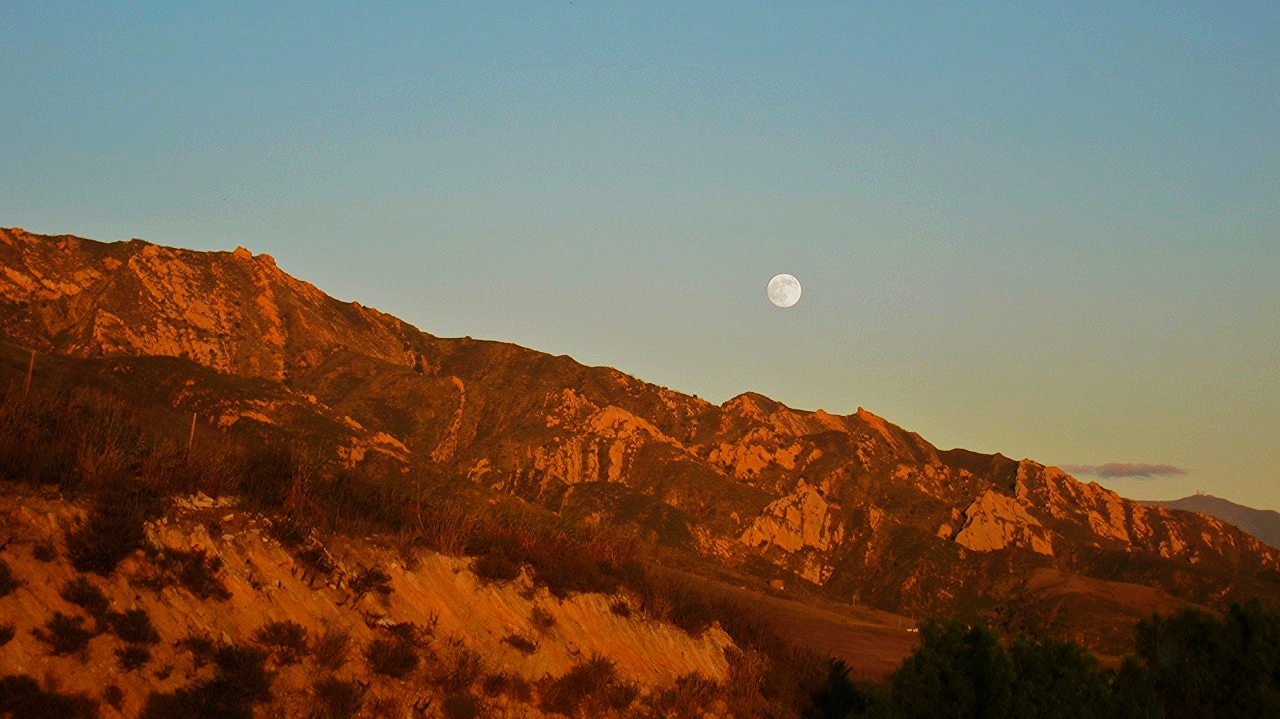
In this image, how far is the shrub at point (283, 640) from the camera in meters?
14.1

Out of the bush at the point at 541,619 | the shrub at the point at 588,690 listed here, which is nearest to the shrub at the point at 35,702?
the shrub at the point at 588,690

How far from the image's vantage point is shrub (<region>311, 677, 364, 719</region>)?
1342 centimetres

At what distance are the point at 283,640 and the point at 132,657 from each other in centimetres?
219

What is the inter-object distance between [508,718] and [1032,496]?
15311cm

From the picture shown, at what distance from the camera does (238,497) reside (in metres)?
16.5

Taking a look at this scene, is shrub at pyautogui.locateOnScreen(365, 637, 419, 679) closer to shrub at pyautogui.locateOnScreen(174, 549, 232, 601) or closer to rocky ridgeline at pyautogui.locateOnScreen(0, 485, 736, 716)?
rocky ridgeline at pyautogui.locateOnScreen(0, 485, 736, 716)

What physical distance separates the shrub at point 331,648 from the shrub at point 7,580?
3909 mm

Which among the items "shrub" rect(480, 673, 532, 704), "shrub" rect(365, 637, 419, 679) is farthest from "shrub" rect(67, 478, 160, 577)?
"shrub" rect(480, 673, 532, 704)

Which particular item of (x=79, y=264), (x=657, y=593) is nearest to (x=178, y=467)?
(x=657, y=593)

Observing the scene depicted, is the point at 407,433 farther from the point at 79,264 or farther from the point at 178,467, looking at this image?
the point at 178,467

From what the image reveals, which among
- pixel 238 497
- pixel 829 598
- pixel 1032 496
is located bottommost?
pixel 829 598

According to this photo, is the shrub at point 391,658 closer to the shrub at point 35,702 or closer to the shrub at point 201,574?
the shrub at point 201,574

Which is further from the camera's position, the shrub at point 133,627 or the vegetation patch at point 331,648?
the vegetation patch at point 331,648

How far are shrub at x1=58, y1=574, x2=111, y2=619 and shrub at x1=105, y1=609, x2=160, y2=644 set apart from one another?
0.14 meters
